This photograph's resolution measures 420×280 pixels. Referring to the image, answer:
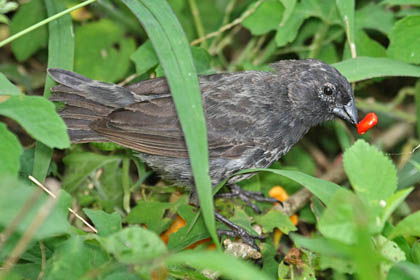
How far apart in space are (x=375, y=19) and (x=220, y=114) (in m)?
1.46

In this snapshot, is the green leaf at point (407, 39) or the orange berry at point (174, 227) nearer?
the green leaf at point (407, 39)

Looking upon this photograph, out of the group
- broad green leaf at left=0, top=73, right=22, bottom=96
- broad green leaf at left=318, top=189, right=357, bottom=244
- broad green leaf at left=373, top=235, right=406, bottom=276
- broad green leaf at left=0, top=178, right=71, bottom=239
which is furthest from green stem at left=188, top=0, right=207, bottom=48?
broad green leaf at left=0, top=178, right=71, bottom=239

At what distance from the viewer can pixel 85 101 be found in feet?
11.6

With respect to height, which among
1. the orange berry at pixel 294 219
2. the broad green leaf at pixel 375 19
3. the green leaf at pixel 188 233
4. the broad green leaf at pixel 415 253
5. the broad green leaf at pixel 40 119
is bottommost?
the orange berry at pixel 294 219

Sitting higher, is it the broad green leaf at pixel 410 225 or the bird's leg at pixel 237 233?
the broad green leaf at pixel 410 225

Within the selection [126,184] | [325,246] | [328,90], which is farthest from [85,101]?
[325,246]

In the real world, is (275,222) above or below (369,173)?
below

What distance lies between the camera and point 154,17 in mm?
3078

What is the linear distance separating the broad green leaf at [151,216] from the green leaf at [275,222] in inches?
22.6

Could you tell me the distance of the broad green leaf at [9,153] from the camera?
219cm

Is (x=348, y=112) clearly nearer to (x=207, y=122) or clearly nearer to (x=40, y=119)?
(x=207, y=122)

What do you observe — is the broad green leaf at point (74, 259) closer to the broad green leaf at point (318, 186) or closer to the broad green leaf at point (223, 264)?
the broad green leaf at point (223, 264)

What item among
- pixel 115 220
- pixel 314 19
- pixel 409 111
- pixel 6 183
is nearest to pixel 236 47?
pixel 314 19

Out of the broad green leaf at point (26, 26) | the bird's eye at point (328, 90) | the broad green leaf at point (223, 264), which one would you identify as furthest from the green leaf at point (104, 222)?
the broad green leaf at point (26, 26)
